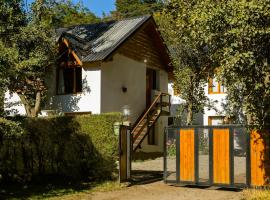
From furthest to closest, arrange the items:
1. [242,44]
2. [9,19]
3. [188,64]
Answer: [188,64] → [9,19] → [242,44]

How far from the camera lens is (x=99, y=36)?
28906mm

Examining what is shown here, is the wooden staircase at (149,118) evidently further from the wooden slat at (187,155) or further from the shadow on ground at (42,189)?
the wooden slat at (187,155)

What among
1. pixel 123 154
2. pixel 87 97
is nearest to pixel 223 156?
pixel 123 154

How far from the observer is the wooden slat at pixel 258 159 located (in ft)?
48.0

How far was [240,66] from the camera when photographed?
12328 millimetres

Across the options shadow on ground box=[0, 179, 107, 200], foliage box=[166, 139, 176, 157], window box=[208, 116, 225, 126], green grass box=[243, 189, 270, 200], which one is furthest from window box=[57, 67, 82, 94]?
green grass box=[243, 189, 270, 200]

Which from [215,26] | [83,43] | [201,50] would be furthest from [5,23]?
[215,26]

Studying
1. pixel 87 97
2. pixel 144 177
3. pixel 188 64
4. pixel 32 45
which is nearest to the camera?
pixel 144 177

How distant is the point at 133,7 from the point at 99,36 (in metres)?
43.6

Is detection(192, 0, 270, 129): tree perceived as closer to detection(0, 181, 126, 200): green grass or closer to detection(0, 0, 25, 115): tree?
detection(0, 181, 126, 200): green grass

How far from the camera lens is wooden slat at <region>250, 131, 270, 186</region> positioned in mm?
14617

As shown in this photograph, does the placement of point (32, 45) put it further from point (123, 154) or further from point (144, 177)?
point (123, 154)

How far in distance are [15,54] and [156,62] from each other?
722 inches

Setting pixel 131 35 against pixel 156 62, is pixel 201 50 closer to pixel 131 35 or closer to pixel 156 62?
pixel 131 35
